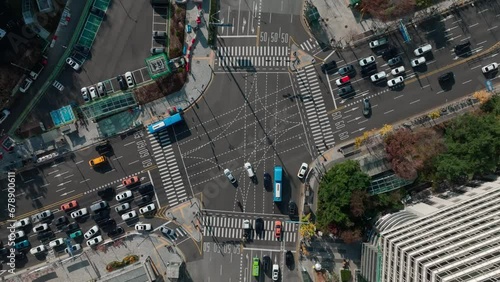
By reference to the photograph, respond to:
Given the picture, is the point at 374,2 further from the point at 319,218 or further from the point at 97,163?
the point at 97,163

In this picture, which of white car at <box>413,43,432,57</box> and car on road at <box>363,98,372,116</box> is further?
car on road at <box>363,98,372,116</box>

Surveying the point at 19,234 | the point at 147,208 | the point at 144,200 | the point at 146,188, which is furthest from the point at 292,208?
the point at 19,234

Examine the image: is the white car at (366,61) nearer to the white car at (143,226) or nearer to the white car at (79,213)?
the white car at (143,226)

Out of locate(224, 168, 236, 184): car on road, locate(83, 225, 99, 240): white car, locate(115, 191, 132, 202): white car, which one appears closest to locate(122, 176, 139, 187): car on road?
locate(115, 191, 132, 202): white car

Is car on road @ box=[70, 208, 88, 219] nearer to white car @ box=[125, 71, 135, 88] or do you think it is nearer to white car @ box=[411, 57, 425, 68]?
white car @ box=[125, 71, 135, 88]

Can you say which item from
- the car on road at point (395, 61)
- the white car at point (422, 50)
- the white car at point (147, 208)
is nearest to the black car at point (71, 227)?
the white car at point (147, 208)

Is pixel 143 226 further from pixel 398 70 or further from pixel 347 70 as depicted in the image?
pixel 398 70
